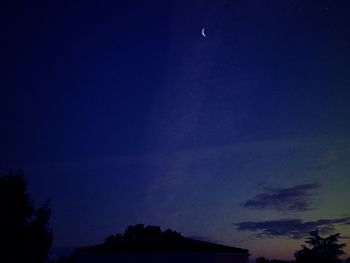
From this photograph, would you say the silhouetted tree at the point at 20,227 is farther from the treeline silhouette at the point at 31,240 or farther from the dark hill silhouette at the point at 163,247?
the dark hill silhouette at the point at 163,247

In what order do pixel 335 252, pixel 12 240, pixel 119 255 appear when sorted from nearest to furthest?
1. pixel 119 255
2. pixel 12 240
3. pixel 335 252

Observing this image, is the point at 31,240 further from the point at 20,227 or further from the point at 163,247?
the point at 163,247

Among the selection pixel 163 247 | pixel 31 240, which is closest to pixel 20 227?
pixel 31 240

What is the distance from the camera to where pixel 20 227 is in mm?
30812

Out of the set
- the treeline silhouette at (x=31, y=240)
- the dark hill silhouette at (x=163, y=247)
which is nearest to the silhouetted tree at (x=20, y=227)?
the treeline silhouette at (x=31, y=240)

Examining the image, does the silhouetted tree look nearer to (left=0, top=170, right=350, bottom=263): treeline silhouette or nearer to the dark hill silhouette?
(left=0, top=170, right=350, bottom=263): treeline silhouette

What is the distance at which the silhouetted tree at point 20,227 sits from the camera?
29.2 metres

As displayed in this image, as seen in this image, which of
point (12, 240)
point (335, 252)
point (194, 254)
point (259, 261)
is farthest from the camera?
point (335, 252)

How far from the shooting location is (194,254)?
925 inches

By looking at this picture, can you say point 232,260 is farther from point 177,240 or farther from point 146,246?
point 146,246

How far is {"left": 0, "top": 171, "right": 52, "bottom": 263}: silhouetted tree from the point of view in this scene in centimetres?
2923

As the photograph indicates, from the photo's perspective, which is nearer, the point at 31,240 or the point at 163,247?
the point at 163,247

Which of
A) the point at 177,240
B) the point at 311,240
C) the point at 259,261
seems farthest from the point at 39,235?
the point at 311,240

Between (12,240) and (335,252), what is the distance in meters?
33.8
